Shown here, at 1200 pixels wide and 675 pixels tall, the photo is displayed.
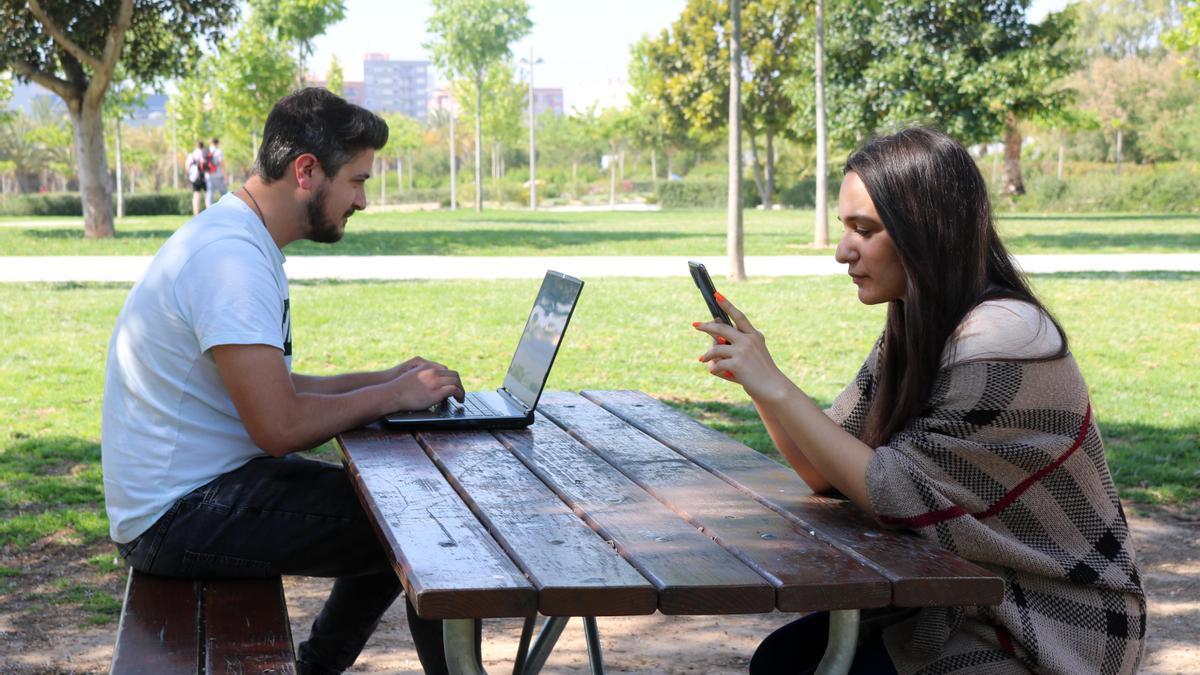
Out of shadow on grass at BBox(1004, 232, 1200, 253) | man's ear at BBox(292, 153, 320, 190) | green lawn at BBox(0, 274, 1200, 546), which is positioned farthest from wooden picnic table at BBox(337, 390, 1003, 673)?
shadow on grass at BBox(1004, 232, 1200, 253)

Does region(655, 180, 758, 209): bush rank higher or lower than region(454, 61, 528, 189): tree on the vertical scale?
lower

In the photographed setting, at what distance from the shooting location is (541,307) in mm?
3551

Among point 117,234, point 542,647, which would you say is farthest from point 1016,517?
point 117,234

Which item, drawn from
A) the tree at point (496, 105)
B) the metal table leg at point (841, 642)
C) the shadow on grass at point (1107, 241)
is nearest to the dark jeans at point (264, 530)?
the metal table leg at point (841, 642)

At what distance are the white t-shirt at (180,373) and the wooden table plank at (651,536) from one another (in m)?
0.66

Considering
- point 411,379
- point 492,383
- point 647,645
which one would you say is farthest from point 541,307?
point 492,383

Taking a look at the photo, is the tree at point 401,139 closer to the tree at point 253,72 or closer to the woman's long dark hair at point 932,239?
the tree at point 253,72

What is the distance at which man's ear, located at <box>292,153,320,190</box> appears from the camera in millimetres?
3156

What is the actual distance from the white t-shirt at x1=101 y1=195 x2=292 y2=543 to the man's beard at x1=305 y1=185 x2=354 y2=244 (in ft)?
0.74

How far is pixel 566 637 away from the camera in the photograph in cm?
433

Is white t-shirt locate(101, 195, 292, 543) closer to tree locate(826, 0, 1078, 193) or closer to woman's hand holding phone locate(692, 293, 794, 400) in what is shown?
woman's hand holding phone locate(692, 293, 794, 400)

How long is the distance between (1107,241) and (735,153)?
11.6 metres

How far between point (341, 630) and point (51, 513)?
2732 millimetres

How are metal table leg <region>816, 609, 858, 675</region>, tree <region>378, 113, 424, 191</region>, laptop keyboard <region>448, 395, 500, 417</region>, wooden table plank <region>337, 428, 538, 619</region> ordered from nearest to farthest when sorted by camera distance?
wooden table plank <region>337, 428, 538, 619</region>
metal table leg <region>816, 609, 858, 675</region>
laptop keyboard <region>448, 395, 500, 417</region>
tree <region>378, 113, 424, 191</region>
